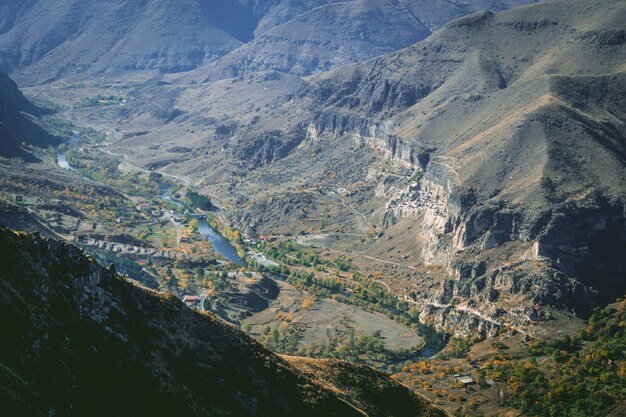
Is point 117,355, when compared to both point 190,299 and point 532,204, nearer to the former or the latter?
point 190,299

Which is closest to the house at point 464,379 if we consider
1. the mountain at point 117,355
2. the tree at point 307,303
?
the mountain at point 117,355

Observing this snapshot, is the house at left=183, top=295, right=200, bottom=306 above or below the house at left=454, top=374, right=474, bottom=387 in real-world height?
below

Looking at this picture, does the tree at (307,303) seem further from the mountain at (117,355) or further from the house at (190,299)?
the mountain at (117,355)

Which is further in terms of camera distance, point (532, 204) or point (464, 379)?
point (532, 204)

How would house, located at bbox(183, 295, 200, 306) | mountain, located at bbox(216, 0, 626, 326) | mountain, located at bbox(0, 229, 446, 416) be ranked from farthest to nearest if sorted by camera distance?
1. house, located at bbox(183, 295, 200, 306)
2. mountain, located at bbox(216, 0, 626, 326)
3. mountain, located at bbox(0, 229, 446, 416)

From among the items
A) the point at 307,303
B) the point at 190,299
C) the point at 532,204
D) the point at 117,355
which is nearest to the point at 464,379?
the point at 307,303

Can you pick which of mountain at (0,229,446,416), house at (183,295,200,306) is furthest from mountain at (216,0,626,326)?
mountain at (0,229,446,416)

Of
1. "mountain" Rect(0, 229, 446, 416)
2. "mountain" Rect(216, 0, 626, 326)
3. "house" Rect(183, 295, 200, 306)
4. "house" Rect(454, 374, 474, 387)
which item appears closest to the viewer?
"mountain" Rect(0, 229, 446, 416)

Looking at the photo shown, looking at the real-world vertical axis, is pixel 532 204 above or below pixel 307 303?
above

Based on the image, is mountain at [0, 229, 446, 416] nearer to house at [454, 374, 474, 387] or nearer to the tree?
house at [454, 374, 474, 387]
